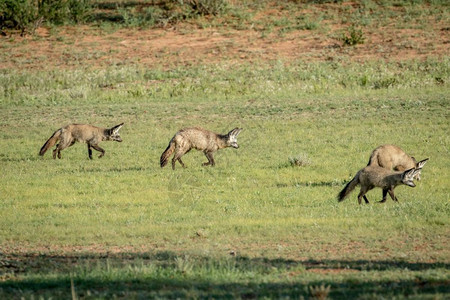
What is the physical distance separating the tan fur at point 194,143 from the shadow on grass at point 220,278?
24.9 ft

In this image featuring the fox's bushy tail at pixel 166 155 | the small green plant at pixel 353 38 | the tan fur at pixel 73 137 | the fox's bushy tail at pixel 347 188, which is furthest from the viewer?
the small green plant at pixel 353 38

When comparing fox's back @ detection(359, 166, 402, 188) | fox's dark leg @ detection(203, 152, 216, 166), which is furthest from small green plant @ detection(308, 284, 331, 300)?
fox's dark leg @ detection(203, 152, 216, 166)

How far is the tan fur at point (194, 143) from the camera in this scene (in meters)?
16.8

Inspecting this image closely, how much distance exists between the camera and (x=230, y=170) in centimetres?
1644

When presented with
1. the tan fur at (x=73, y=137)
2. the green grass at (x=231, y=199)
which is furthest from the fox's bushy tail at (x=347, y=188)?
the tan fur at (x=73, y=137)

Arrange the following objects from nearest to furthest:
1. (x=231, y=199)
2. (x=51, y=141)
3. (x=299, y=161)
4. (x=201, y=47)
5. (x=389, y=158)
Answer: (x=231, y=199), (x=389, y=158), (x=299, y=161), (x=51, y=141), (x=201, y=47)

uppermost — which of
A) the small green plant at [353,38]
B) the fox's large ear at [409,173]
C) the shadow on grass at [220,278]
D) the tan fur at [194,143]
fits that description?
the shadow on grass at [220,278]

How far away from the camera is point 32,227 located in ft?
37.8

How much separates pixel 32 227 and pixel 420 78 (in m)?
21.9

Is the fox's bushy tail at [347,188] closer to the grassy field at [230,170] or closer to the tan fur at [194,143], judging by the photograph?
the grassy field at [230,170]

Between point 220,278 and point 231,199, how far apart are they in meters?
5.73

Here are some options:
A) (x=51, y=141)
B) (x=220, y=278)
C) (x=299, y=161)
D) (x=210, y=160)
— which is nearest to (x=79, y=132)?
(x=51, y=141)

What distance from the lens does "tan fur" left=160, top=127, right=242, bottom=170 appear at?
55.1 feet

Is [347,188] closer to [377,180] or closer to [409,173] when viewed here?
[377,180]
